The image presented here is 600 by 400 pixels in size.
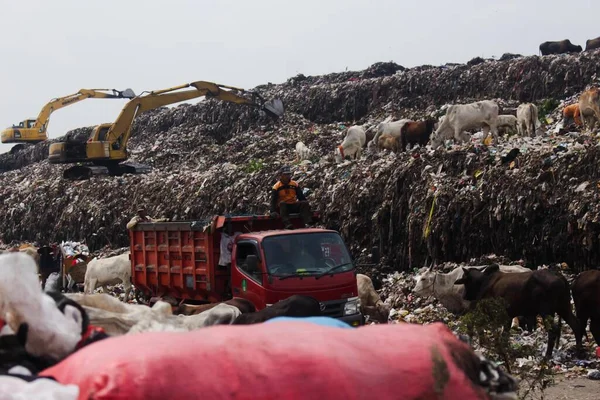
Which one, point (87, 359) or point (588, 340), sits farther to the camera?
point (588, 340)

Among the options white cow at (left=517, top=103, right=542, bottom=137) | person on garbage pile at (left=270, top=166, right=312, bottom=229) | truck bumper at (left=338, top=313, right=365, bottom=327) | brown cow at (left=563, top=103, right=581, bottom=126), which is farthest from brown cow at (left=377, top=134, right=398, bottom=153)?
truck bumper at (left=338, top=313, right=365, bottom=327)

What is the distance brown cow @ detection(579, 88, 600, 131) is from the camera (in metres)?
16.1

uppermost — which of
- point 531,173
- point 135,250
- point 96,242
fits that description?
point 531,173

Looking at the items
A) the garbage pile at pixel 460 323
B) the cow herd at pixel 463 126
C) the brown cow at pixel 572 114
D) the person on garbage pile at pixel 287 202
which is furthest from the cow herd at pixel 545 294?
the brown cow at pixel 572 114

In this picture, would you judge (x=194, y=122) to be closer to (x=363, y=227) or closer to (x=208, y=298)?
(x=363, y=227)

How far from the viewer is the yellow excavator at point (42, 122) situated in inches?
1560

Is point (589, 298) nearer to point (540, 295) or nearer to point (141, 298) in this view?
point (540, 295)

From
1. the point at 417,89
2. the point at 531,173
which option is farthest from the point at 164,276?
the point at 417,89

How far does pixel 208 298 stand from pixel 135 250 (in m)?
2.92

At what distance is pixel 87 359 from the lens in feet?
7.75

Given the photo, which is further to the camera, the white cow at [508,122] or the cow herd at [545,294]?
the white cow at [508,122]

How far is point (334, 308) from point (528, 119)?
975 cm

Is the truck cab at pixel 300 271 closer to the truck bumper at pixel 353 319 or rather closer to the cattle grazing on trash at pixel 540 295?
the truck bumper at pixel 353 319

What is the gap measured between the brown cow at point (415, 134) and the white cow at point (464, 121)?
1141 mm
